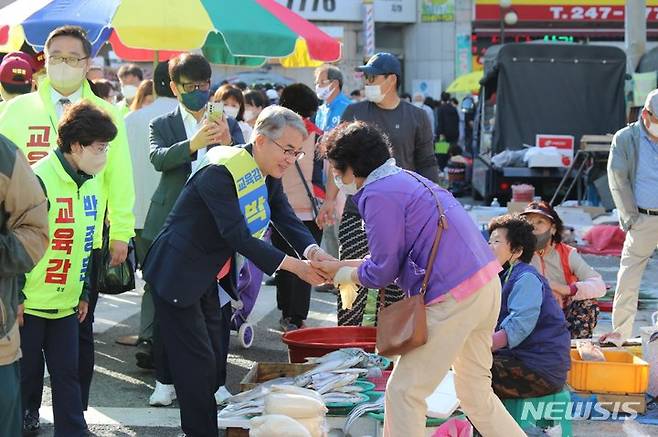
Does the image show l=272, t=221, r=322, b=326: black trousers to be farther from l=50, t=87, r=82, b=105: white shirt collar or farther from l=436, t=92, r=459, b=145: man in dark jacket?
l=436, t=92, r=459, b=145: man in dark jacket

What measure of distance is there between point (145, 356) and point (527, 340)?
257 centimetres

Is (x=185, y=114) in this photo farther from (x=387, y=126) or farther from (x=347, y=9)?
(x=347, y=9)

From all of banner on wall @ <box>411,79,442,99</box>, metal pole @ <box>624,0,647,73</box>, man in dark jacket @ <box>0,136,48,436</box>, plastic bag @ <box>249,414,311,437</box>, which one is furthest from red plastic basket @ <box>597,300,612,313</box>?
banner on wall @ <box>411,79,442,99</box>

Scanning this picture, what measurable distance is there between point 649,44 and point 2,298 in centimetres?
3439

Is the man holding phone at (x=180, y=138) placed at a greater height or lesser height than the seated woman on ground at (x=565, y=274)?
greater

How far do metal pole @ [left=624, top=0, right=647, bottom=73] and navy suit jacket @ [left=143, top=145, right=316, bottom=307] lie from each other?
1697 cm

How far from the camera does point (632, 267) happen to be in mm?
8195

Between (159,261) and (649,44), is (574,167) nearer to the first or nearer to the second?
(159,261)

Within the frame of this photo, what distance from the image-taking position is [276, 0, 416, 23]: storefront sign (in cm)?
3566

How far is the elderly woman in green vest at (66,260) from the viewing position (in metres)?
5.14

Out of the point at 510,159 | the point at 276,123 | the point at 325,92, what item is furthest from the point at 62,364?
the point at 510,159

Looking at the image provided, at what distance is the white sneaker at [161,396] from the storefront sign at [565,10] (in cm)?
3170

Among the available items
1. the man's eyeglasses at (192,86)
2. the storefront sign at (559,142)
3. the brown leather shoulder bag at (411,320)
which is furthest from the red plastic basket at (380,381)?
the storefront sign at (559,142)

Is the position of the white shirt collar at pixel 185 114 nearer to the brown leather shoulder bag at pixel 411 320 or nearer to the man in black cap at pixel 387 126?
the man in black cap at pixel 387 126
